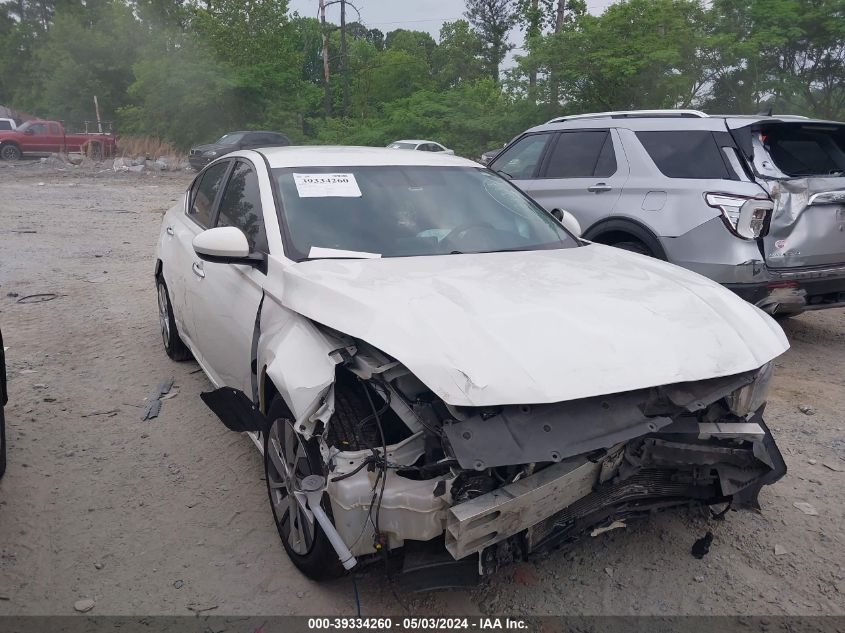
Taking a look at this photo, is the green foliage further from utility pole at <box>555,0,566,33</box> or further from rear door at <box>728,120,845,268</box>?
rear door at <box>728,120,845,268</box>

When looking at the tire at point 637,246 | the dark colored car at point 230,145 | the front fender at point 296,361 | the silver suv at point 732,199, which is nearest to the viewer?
the front fender at point 296,361

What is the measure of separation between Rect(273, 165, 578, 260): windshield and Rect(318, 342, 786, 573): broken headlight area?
0.90 meters


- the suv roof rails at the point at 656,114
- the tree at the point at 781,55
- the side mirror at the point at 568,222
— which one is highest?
the tree at the point at 781,55

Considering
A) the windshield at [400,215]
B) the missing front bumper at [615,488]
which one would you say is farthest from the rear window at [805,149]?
the missing front bumper at [615,488]

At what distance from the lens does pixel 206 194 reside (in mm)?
4609

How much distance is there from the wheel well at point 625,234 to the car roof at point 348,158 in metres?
1.84

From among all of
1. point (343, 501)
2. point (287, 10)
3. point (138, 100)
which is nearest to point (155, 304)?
point (343, 501)

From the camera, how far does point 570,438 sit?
88.7 inches

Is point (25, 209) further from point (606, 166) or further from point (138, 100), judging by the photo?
point (138, 100)

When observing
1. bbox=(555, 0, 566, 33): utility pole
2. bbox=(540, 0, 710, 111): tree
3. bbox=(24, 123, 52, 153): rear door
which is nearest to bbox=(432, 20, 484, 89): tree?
bbox=(555, 0, 566, 33): utility pole

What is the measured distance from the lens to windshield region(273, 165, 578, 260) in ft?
11.0

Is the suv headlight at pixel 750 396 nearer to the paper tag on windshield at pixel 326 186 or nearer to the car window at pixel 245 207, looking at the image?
the paper tag on windshield at pixel 326 186

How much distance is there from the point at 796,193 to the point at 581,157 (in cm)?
202

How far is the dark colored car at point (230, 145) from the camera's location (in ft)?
77.3
